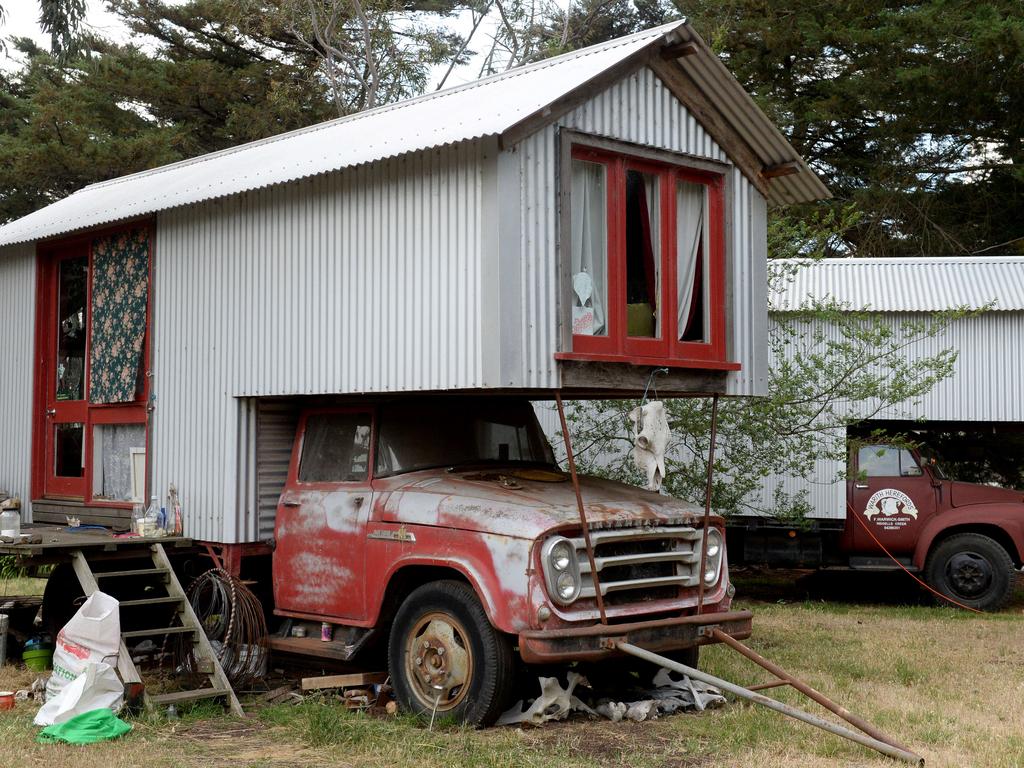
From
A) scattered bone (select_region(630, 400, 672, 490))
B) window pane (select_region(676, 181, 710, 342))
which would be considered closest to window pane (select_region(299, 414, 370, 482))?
scattered bone (select_region(630, 400, 672, 490))

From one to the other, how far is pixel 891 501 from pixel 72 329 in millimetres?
8390

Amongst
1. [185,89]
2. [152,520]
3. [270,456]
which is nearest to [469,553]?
[270,456]

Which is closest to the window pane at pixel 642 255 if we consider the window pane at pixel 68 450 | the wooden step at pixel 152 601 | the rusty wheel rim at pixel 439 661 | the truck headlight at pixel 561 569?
the truck headlight at pixel 561 569

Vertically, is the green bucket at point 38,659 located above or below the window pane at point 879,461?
below

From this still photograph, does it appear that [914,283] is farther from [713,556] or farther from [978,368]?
[713,556]

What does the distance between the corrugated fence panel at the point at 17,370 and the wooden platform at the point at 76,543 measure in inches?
65.0

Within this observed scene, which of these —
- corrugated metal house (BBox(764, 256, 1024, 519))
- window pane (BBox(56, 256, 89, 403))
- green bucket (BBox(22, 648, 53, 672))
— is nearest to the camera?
green bucket (BBox(22, 648, 53, 672))

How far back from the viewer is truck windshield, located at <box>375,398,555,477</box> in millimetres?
7781

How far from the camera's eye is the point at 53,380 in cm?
1041

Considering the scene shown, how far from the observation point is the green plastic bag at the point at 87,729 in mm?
6469

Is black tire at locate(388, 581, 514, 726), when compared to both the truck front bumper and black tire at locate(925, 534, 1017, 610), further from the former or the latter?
black tire at locate(925, 534, 1017, 610)

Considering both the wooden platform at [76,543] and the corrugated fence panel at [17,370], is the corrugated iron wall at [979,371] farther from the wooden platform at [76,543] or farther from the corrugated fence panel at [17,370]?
the corrugated fence panel at [17,370]

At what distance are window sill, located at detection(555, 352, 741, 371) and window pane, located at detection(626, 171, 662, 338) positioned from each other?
21 cm

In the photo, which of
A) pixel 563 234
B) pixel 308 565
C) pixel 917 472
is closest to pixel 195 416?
pixel 308 565
